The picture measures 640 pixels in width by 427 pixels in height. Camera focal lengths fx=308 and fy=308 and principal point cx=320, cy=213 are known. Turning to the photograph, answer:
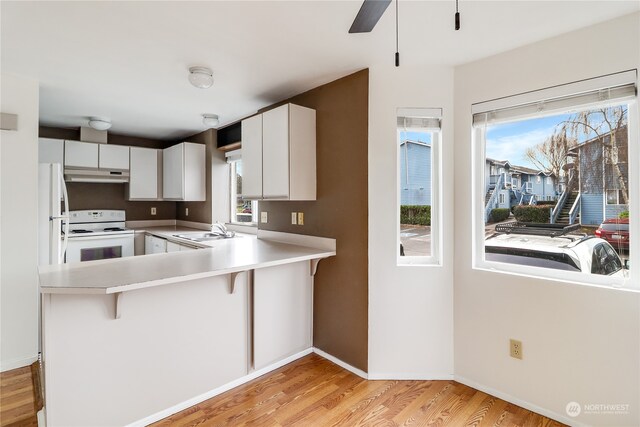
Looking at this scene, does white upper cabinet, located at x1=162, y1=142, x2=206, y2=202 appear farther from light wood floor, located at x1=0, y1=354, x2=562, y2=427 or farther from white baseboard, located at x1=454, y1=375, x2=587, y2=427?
white baseboard, located at x1=454, y1=375, x2=587, y2=427

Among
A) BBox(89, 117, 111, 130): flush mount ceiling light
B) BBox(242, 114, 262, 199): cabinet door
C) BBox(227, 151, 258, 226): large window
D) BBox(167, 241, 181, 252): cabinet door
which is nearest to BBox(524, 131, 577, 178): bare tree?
BBox(242, 114, 262, 199): cabinet door

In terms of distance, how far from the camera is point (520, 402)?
→ 2.00 meters

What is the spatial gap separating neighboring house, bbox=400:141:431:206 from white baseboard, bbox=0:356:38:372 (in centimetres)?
323

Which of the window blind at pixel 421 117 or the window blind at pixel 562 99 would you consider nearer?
the window blind at pixel 562 99

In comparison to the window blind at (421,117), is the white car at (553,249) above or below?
below

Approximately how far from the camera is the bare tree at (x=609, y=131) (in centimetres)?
173

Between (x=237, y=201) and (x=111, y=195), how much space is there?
1950 mm

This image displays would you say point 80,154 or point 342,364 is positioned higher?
point 80,154

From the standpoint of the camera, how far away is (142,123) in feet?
12.8

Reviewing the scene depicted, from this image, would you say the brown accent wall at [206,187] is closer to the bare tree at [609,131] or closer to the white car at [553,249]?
the white car at [553,249]

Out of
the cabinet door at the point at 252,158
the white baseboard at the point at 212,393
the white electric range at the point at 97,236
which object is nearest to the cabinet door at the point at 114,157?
the white electric range at the point at 97,236

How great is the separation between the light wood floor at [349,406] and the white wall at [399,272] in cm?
17

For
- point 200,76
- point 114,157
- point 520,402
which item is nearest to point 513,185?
point 520,402

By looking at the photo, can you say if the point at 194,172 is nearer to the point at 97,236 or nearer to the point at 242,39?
the point at 97,236
